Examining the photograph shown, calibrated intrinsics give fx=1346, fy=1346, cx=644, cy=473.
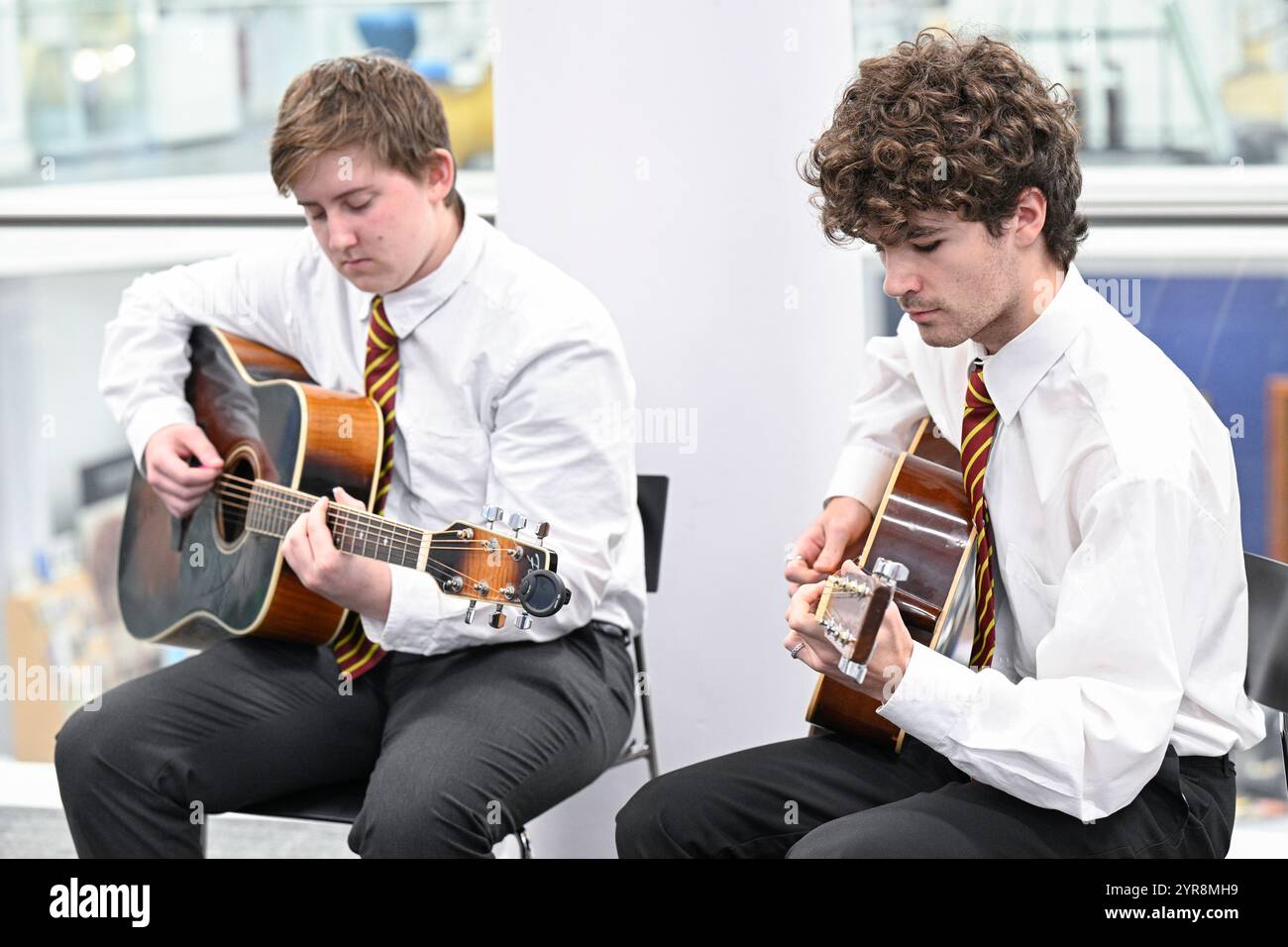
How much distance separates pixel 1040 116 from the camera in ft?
5.39

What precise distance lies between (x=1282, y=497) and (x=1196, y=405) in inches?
61.0

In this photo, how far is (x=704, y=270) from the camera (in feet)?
7.88

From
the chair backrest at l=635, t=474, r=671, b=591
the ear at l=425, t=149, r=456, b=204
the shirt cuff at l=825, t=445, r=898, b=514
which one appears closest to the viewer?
the shirt cuff at l=825, t=445, r=898, b=514

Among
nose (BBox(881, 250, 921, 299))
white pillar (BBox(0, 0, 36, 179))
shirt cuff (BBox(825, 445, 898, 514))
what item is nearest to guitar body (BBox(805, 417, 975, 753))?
shirt cuff (BBox(825, 445, 898, 514))

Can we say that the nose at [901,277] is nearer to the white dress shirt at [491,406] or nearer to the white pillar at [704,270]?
the white dress shirt at [491,406]

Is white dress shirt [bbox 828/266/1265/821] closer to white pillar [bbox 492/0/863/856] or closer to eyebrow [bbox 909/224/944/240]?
eyebrow [bbox 909/224/944/240]

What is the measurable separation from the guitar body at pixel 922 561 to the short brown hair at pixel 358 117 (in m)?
0.89

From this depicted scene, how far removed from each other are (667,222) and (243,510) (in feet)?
2.90

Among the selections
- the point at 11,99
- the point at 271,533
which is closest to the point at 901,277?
the point at 271,533

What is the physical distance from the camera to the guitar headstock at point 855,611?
4.78ft

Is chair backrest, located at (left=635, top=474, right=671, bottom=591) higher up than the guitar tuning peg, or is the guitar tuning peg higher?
the guitar tuning peg

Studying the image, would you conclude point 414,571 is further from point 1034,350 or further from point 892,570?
point 1034,350

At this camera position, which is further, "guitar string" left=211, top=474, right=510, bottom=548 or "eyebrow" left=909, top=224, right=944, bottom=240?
"guitar string" left=211, top=474, right=510, bottom=548

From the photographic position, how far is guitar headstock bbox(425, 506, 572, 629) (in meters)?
1.77
